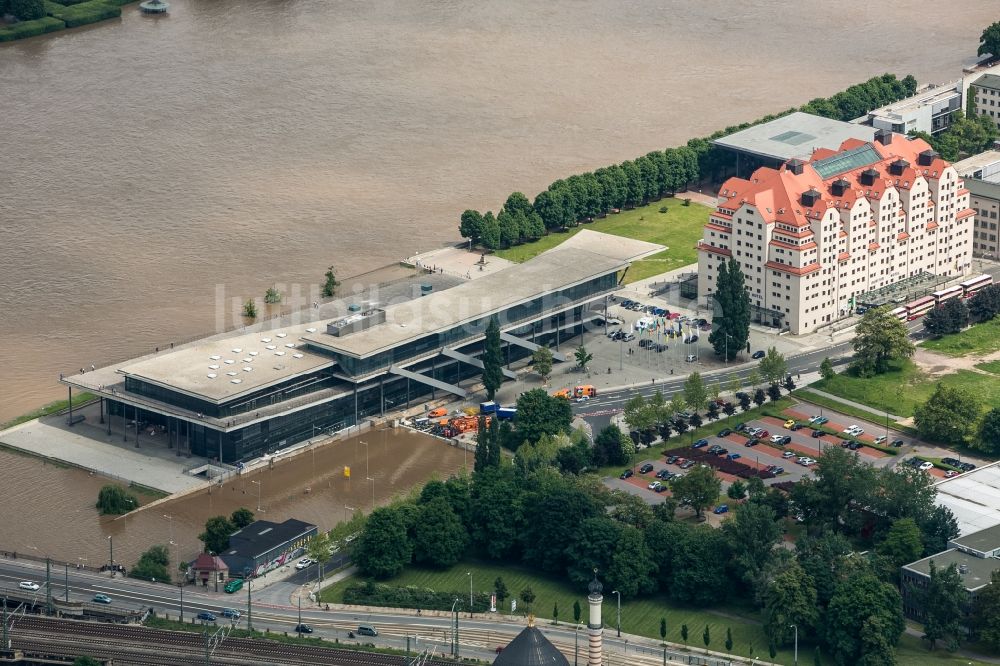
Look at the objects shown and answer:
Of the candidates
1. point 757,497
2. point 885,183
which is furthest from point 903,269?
point 757,497

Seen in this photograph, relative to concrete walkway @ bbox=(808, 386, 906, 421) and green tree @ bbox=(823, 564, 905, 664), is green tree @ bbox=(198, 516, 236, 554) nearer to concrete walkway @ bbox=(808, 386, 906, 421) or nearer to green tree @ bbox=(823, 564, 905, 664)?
green tree @ bbox=(823, 564, 905, 664)

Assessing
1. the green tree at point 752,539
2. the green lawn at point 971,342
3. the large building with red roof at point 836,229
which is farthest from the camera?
the large building with red roof at point 836,229

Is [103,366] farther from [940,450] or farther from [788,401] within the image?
[940,450]

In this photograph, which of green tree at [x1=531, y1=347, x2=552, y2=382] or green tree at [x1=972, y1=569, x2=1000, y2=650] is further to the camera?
green tree at [x1=531, y1=347, x2=552, y2=382]

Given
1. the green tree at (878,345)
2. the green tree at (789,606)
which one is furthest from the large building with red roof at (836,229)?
the green tree at (789,606)

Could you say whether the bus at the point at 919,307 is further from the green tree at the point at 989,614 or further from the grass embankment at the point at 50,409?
the grass embankment at the point at 50,409

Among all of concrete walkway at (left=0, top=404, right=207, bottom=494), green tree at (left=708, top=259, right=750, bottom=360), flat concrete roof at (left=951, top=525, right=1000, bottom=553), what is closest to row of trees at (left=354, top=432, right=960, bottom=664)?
flat concrete roof at (left=951, top=525, right=1000, bottom=553)
